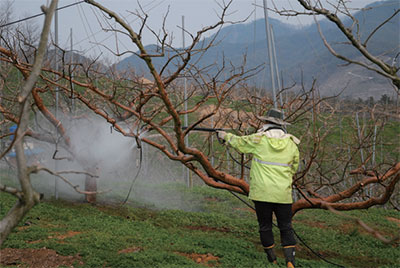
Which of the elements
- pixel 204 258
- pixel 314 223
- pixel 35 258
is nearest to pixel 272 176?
pixel 204 258

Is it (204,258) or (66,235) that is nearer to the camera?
(204,258)

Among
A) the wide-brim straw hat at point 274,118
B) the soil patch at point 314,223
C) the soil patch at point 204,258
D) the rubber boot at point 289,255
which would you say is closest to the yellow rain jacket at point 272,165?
the wide-brim straw hat at point 274,118

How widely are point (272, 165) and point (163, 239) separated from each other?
8.31ft

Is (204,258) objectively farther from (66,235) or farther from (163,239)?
(66,235)

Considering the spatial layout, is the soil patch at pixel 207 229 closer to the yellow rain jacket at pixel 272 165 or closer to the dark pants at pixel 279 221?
the dark pants at pixel 279 221

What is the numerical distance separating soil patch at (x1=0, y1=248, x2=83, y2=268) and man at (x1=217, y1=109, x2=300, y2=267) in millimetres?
2535

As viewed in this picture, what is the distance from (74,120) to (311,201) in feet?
19.7

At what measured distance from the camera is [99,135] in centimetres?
886

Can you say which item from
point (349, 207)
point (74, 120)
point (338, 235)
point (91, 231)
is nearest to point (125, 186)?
point (74, 120)

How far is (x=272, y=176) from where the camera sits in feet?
16.0

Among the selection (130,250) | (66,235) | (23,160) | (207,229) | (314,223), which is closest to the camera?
(23,160)

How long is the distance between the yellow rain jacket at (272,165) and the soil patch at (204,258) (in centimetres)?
115

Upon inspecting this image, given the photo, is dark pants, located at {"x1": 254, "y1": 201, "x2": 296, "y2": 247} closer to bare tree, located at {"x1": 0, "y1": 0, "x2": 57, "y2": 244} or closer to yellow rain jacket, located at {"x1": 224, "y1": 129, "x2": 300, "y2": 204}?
yellow rain jacket, located at {"x1": 224, "y1": 129, "x2": 300, "y2": 204}

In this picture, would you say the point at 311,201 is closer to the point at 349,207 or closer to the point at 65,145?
the point at 349,207
